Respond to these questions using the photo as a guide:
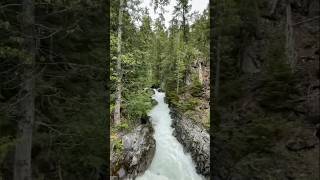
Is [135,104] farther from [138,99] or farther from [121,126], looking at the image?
[121,126]

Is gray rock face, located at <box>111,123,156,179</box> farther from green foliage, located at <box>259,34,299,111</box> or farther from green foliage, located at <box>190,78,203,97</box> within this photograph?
green foliage, located at <box>190,78,203,97</box>

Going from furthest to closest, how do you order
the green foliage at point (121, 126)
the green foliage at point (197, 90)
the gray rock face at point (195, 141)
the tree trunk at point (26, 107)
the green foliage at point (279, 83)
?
the green foliage at point (197, 90)
the green foliage at point (121, 126)
the gray rock face at point (195, 141)
the green foliage at point (279, 83)
the tree trunk at point (26, 107)

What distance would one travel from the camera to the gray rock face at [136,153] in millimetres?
14812

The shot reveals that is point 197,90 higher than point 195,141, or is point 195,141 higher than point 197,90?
point 197,90

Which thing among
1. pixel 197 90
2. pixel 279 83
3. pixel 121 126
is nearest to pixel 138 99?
pixel 121 126

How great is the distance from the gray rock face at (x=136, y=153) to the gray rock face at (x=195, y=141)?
6.18 feet

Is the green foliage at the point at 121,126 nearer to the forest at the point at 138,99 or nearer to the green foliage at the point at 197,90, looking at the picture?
the forest at the point at 138,99

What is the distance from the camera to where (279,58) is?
10328mm

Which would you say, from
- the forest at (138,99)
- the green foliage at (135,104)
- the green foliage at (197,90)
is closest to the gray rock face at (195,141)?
the forest at (138,99)

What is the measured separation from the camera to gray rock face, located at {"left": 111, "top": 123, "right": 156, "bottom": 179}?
48.6 feet

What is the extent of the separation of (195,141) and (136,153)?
3408 millimetres

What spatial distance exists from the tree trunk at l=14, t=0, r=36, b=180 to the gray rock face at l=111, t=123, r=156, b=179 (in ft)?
21.0

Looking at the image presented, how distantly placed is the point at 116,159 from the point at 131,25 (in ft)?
24.1

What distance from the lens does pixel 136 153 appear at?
15695mm
